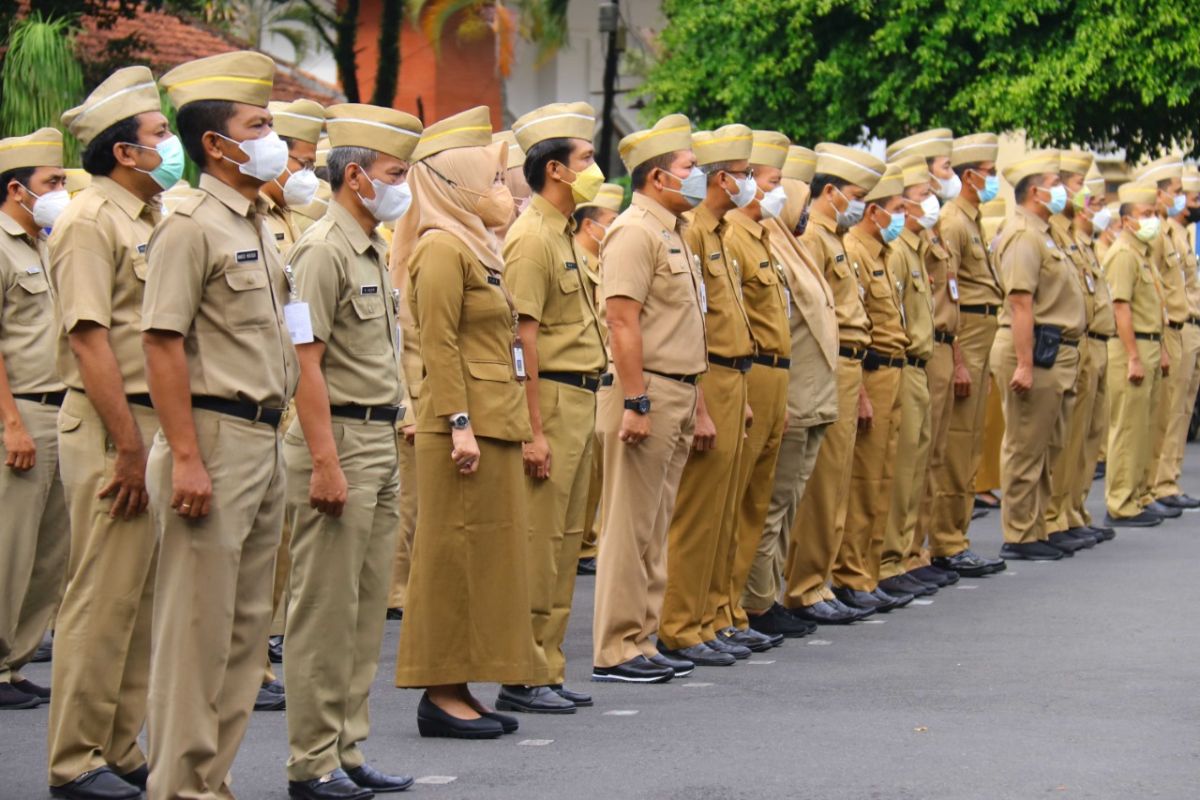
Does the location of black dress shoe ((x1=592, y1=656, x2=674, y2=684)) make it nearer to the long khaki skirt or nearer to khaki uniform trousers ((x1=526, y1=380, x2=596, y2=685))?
khaki uniform trousers ((x1=526, y1=380, x2=596, y2=685))

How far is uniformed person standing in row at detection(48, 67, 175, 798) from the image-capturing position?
6.48m

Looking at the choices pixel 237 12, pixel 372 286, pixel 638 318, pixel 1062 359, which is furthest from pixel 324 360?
pixel 237 12

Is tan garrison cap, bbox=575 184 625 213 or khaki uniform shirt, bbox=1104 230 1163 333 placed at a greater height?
tan garrison cap, bbox=575 184 625 213

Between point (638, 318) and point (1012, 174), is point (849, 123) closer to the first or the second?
point (1012, 174)

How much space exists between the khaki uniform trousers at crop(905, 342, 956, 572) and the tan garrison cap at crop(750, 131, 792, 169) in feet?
7.46

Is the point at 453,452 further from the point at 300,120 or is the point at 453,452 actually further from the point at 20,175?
the point at 20,175

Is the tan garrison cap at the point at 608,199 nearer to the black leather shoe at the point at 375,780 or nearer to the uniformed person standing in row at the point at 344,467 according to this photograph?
the uniformed person standing in row at the point at 344,467

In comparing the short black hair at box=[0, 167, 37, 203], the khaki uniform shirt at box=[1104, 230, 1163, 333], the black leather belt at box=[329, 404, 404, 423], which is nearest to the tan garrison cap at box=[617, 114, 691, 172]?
the short black hair at box=[0, 167, 37, 203]

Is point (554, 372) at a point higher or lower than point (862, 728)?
higher

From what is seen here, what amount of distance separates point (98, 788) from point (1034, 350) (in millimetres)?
8193

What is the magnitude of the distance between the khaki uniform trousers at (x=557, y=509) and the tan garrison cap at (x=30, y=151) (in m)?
2.26

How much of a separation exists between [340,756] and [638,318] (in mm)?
2786

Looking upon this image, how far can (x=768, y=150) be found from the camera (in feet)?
33.0

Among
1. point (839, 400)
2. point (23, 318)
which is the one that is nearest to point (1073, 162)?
point (839, 400)
